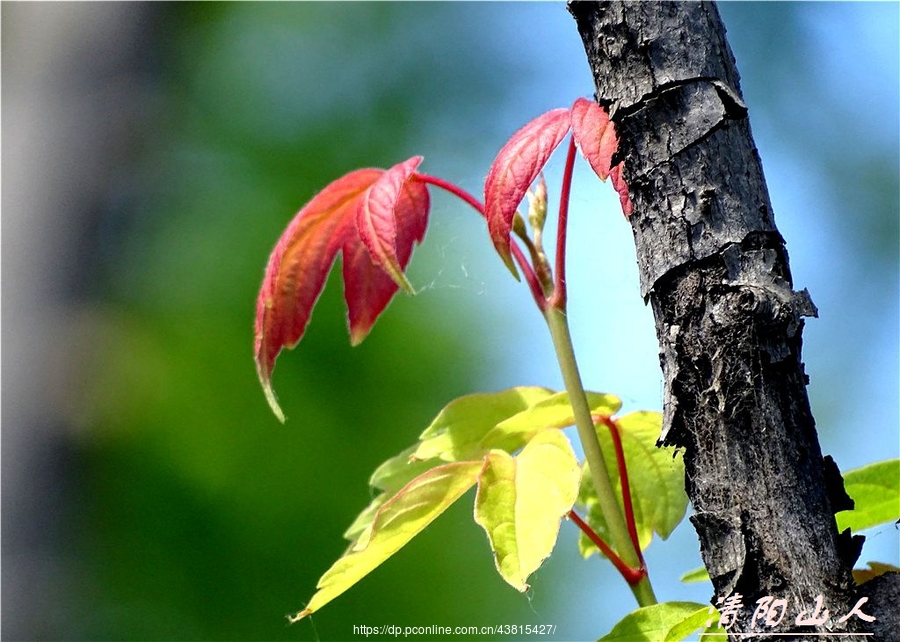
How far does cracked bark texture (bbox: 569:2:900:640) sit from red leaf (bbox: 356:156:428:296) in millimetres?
159

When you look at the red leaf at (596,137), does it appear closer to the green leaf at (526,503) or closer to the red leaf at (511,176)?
the red leaf at (511,176)

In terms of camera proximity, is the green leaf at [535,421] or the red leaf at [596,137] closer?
the red leaf at [596,137]

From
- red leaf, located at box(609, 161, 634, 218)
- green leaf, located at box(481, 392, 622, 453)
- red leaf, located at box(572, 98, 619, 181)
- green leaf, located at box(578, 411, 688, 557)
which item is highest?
red leaf, located at box(572, 98, 619, 181)

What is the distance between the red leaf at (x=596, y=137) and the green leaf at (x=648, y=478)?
235 millimetres

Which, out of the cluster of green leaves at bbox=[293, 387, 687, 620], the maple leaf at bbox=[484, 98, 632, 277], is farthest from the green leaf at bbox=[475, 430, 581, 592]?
the maple leaf at bbox=[484, 98, 632, 277]

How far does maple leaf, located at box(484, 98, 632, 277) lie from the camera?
0.44 metres

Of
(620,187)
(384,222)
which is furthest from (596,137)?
(384,222)

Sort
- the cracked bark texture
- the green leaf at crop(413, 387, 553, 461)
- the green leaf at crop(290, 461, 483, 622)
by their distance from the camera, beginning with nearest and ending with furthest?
the cracked bark texture → the green leaf at crop(290, 461, 483, 622) → the green leaf at crop(413, 387, 553, 461)

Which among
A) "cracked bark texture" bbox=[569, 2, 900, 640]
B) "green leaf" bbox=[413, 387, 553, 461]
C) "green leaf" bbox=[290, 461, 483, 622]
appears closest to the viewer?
"cracked bark texture" bbox=[569, 2, 900, 640]

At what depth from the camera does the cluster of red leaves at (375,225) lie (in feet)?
1.51

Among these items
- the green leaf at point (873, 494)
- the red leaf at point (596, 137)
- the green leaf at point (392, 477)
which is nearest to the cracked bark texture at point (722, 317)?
the red leaf at point (596, 137)

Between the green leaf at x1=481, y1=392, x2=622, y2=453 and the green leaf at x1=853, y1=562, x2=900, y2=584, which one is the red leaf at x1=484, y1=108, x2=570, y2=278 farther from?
the green leaf at x1=853, y1=562, x2=900, y2=584

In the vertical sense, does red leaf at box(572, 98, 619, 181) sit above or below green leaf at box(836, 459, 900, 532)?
above

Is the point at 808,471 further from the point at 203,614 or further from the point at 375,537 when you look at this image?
the point at 203,614
